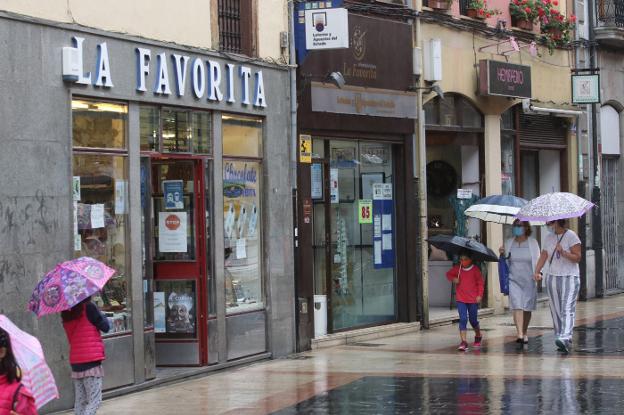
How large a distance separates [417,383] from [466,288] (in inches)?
143

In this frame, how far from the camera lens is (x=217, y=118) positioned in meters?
16.0

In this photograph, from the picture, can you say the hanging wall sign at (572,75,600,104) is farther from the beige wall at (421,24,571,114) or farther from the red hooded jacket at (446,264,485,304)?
the red hooded jacket at (446,264,485,304)

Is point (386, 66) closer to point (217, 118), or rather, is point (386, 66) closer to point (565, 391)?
point (217, 118)

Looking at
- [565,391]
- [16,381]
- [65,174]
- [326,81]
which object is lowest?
[565,391]

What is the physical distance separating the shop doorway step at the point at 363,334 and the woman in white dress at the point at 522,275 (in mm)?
2466

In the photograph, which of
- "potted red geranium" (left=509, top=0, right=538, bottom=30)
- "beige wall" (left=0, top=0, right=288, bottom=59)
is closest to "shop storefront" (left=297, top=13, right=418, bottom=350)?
"beige wall" (left=0, top=0, right=288, bottom=59)

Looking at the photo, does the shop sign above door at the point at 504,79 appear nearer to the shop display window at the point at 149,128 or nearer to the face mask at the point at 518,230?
the face mask at the point at 518,230

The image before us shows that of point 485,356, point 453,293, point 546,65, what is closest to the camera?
point 485,356

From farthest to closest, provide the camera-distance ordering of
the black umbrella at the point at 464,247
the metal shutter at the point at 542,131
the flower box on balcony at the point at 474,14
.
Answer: the metal shutter at the point at 542,131 → the flower box on balcony at the point at 474,14 → the black umbrella at the point at 464,247

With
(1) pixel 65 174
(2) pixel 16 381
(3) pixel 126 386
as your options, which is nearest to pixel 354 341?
(3) pixel 126 386

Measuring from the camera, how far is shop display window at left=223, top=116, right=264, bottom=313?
16406 millimetres

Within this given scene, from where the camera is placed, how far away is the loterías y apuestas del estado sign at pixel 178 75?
44.1ft

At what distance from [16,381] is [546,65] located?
63.3 ft

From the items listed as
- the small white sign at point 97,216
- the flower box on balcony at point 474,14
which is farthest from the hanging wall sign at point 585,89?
the small white sign at point 97,216
